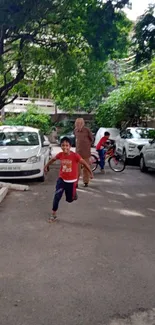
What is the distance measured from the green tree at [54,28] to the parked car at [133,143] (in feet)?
14.7

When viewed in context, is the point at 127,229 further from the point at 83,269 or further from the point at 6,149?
the point at 6,149

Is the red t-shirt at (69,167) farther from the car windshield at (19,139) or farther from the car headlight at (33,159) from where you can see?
the car windshield at (19,139)

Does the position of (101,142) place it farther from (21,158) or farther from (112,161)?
(21,158)

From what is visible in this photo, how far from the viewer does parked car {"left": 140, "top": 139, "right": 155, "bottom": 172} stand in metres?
12.3

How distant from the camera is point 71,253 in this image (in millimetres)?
4648

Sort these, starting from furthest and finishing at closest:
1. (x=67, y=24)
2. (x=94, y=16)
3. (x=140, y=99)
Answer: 1. (x=140, y=99)
2. (x=67, y=24)
3. (x=94, y=16)

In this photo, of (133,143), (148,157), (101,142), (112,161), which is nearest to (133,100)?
(133,143)

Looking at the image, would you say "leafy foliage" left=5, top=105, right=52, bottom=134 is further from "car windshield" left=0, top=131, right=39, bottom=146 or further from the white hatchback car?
the white hatchback car

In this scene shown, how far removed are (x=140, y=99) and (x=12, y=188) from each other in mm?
15284

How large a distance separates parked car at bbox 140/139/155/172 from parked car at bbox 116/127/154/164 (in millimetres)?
1541

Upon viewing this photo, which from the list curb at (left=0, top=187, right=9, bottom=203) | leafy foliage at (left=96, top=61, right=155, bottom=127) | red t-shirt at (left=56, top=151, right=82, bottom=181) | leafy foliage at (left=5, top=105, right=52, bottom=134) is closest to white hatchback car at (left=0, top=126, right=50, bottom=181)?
curb at (left=0, top=187, right=9, bottom=203)

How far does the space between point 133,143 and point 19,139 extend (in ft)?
19.4

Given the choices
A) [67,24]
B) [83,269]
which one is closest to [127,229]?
[83,269]

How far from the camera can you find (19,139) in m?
10.9
